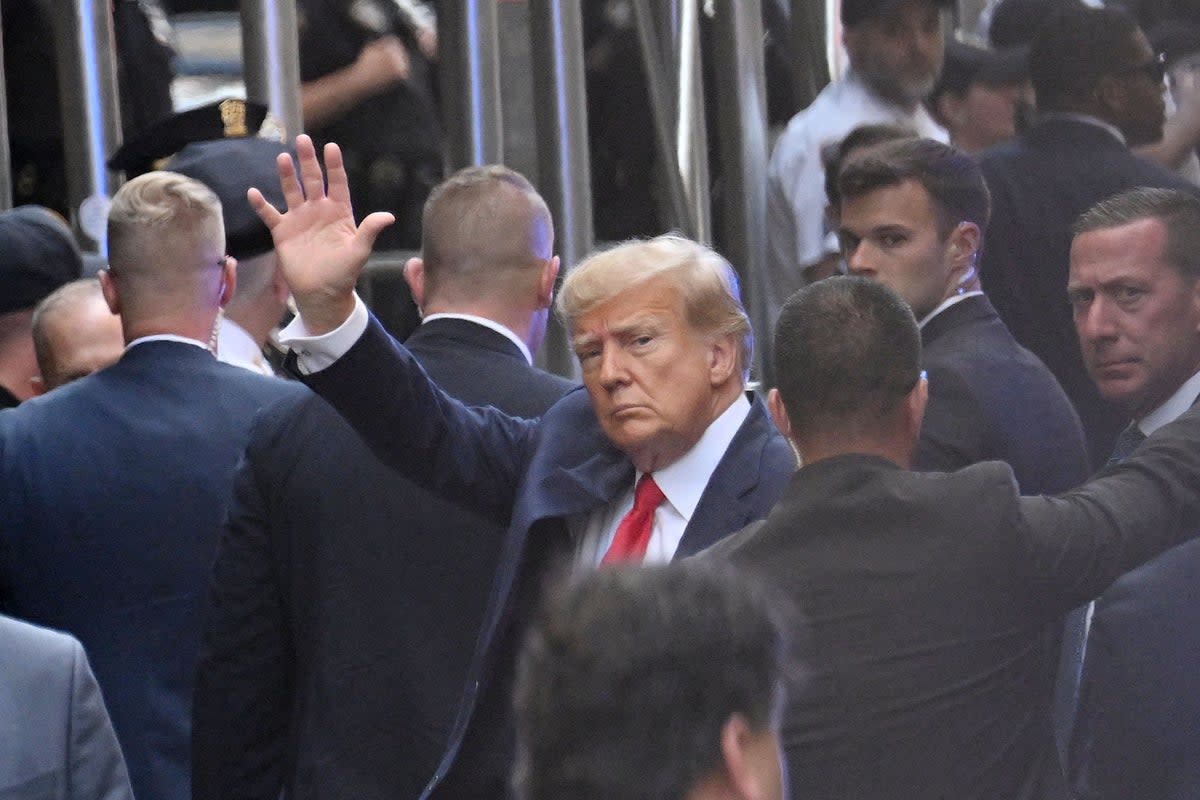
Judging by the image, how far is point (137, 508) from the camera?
3.86 m

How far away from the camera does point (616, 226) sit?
6.75 meters

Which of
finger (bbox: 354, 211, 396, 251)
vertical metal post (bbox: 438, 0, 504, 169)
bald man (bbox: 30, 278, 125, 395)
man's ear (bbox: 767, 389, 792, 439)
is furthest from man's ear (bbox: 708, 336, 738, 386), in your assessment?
vertical metal post (bbox: 438, 0, 504, 169)

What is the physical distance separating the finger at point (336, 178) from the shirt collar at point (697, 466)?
0.58 m

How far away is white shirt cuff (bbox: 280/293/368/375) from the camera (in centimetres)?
326

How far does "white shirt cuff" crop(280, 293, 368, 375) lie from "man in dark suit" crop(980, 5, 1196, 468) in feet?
7.24

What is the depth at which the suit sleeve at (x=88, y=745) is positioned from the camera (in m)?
2.31

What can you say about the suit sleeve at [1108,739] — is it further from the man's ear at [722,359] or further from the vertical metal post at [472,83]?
the vertical metal post at [472,83]

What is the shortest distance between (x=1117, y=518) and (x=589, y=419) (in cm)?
86

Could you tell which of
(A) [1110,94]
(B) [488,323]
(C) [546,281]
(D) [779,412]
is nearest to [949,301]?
(C) [546,281]

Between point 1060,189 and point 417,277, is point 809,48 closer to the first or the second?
point 1060,189

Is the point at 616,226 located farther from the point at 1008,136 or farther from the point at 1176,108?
the point at 1176,108

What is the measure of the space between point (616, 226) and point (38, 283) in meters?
2.43

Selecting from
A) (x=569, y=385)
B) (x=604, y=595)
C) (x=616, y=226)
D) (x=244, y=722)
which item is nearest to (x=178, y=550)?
(x=244, y=722)

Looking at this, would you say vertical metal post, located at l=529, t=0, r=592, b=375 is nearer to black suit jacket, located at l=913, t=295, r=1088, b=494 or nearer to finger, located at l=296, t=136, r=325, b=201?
black suit jacket, located at l=913, t=295, r=1088, b=494
